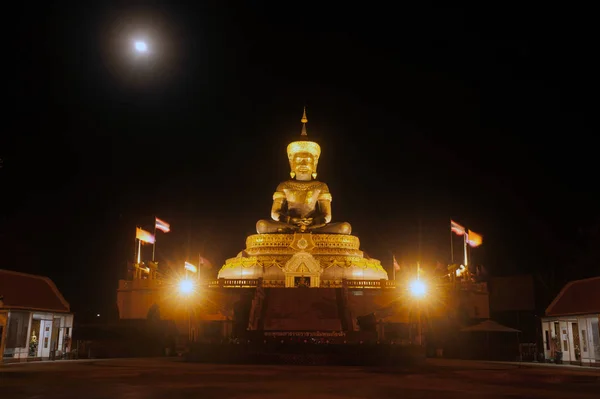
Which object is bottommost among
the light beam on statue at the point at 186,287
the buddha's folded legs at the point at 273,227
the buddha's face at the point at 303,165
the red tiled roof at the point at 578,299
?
the red tiled roof at the point at 578,299

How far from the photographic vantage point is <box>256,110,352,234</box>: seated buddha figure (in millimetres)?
40469

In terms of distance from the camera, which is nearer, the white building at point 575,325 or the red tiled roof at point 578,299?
the white building at point 575,325

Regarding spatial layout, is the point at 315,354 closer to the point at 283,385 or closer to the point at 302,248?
the point at 283,385

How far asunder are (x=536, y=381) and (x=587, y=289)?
43.4 ft

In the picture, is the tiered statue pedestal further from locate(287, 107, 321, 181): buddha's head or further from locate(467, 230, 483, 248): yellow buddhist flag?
locate(287, 107, 321, 181): buddha's head

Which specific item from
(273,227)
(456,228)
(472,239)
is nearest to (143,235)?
(273,227)

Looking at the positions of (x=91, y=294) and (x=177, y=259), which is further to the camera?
(x=177, y=259)

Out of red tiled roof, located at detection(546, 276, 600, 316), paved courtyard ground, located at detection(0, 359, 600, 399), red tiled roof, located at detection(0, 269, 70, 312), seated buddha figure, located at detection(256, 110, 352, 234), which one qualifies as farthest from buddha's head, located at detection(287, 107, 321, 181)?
paved courtyard ground, located at detection(0, 359, 600, 399)

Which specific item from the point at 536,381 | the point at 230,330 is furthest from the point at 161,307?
the point at 536,381

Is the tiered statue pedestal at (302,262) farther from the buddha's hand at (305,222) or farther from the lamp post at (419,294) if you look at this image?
the lamp post at (419,294)

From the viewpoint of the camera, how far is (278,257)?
38.4 metres

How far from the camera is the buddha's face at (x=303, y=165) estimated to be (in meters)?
44.3

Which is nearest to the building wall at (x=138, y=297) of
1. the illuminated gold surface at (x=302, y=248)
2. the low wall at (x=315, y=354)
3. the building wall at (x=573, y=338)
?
the illuminated gold surface at (x=302, y=248)

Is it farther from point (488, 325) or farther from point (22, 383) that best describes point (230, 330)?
point (22, 383)
